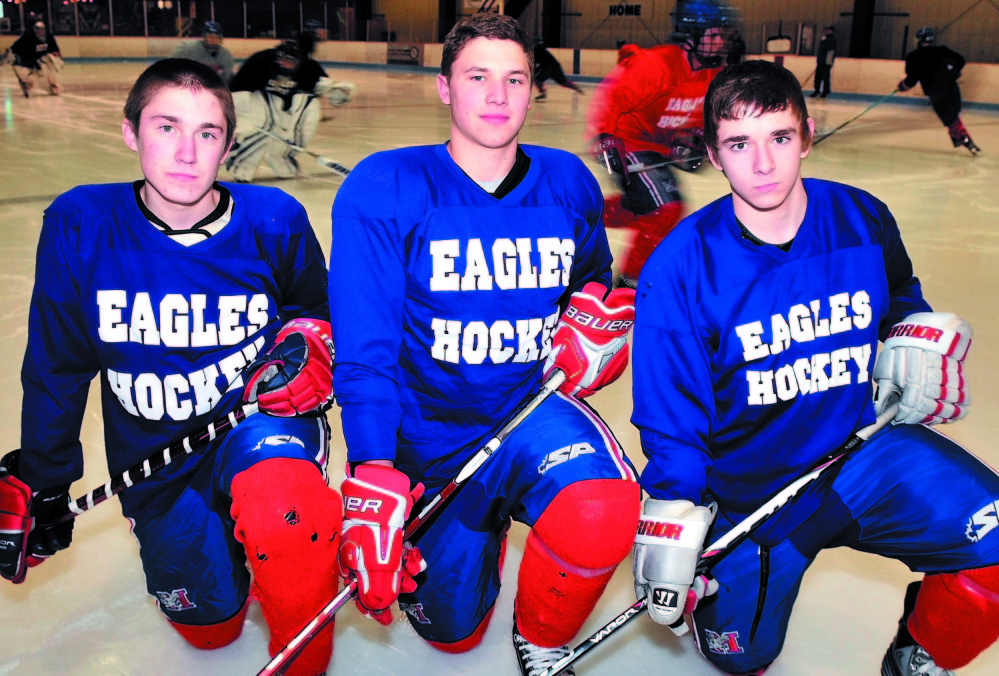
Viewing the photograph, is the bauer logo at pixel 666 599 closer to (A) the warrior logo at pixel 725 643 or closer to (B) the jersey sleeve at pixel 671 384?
(B) the jersey sleeve at pixel 671 384

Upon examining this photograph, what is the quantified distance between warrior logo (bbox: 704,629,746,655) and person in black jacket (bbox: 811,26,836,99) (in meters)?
14.2

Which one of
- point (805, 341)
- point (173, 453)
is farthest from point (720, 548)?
point (173, 453)

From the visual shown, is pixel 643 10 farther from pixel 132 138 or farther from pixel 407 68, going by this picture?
pixel 132 138

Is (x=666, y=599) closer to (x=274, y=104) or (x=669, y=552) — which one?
(x=669, y=552)

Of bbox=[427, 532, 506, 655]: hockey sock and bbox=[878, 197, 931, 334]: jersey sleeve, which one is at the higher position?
bbox=[878, 197, 931, 334]: jersey sleeve

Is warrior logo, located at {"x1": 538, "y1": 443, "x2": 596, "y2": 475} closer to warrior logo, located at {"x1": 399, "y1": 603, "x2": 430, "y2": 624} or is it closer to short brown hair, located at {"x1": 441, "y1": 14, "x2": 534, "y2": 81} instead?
warrior logo, located at {"x1": 399, "y1": 603, "x2": 430, "y2": 624}

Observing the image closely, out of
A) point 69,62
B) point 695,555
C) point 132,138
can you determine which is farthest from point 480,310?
point 69,62

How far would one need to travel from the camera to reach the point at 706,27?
371cm

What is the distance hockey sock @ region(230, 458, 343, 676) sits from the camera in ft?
5.08

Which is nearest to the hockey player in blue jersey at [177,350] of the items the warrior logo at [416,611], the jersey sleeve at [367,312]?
the jersey sleeve at [367,312]

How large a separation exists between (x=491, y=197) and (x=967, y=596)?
1136 mm

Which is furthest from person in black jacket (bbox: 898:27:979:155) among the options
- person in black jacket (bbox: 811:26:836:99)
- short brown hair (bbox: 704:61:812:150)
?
short brown hair (bbox: 704:61:812:150)

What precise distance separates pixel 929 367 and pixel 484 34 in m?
1.05

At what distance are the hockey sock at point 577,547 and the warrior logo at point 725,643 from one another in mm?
290
